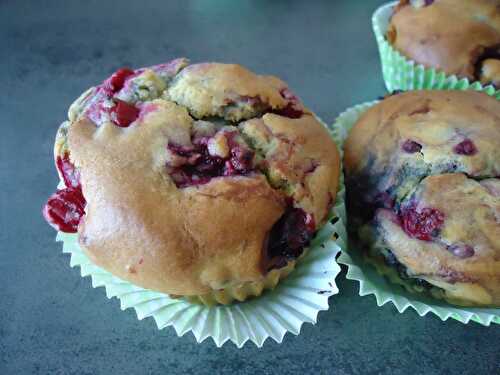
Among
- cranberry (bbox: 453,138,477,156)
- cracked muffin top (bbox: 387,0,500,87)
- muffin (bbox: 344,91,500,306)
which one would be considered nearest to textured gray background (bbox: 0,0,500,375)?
muffin (bbox: 344,91,500,306)

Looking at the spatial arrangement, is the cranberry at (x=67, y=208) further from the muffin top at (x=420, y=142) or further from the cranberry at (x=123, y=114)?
the muffin top at (x=420, y=142)

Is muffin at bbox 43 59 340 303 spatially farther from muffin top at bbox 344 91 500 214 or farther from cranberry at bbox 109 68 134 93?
muffin top at bbox 344 91 500 214

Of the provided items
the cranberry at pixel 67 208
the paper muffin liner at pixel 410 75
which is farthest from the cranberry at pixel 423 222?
the cranberry at pixel 67 208

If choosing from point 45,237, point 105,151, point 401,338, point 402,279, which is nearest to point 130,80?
point 105,151

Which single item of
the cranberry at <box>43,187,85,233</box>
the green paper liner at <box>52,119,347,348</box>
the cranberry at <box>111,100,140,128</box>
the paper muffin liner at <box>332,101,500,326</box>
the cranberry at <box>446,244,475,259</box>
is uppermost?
the cranberry at <box>111,100,140,128</box>

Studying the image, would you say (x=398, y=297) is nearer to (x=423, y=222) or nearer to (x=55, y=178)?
(x=423, y=222)

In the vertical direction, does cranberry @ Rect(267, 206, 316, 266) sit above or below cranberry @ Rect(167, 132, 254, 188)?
below

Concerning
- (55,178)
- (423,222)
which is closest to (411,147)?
(423,222)
